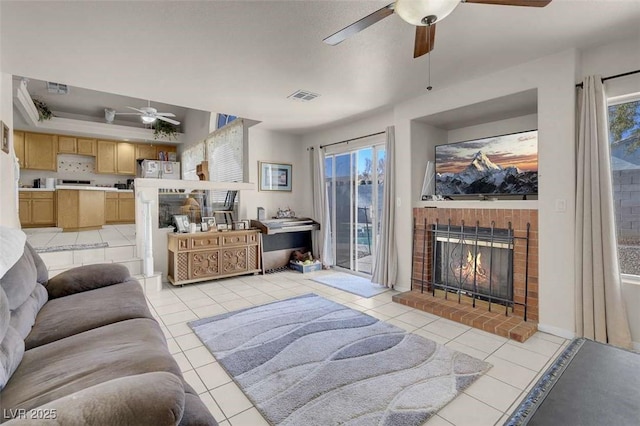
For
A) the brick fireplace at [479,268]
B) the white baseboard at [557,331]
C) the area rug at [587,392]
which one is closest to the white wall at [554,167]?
the white baseboard at [557,331]

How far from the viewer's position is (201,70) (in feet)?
9.50

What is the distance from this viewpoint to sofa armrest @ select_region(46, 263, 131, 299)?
91.7 inches

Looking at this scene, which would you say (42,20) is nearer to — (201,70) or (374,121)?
(201,70)

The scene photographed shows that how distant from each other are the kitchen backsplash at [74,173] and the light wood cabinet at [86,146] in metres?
0.30

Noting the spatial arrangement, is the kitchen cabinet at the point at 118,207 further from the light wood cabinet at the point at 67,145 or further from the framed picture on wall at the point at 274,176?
the framed picture on wall at the point at 274,176

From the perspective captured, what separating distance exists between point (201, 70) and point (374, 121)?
2.55 meters

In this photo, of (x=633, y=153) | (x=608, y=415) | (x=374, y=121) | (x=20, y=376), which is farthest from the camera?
(x=374, y=121)

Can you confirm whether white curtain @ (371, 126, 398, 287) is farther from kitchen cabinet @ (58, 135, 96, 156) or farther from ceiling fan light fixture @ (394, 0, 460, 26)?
kitchen cabinet @ (58, 135, 96, 156)

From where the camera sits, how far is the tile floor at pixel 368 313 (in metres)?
1.76

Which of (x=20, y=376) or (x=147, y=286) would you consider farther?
(x=147, y=286)

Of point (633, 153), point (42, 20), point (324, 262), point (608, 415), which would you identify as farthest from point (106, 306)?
point (633, 153)

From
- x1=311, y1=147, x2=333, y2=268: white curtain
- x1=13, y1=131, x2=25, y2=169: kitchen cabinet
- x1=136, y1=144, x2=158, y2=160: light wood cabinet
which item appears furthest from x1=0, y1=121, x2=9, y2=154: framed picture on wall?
x1=136, y1=144, x2=158, y2=160: light wood cabinet

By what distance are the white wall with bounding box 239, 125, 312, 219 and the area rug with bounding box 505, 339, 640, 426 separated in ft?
15.5

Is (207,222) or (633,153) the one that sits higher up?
(633,153)
